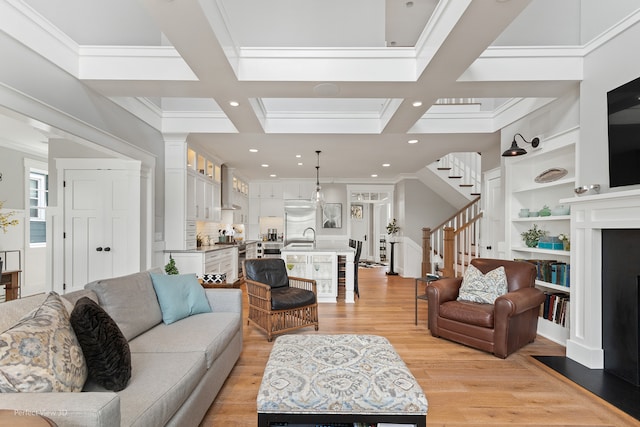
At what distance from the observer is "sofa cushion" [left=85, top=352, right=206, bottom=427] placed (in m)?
1.35

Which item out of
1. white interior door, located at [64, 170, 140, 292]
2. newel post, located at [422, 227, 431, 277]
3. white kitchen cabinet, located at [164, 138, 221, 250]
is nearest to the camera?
white interior door, located at [64, 170, 140, 292]

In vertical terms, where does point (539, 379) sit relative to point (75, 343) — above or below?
below

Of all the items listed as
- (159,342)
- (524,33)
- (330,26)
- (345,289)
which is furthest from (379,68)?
(345,289)

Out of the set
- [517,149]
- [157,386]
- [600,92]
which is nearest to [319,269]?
[517,149]

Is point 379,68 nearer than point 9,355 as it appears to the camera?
No

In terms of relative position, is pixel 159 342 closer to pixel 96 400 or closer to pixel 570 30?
pixel 96 400

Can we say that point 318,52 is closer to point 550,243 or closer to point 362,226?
point 550,243

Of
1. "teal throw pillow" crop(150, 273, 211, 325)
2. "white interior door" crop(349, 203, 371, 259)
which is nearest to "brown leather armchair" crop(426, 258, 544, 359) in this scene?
"teal throw pillow" crop(150, 273, 211, 325)

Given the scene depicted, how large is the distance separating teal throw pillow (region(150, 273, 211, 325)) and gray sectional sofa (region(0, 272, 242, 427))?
0.05 m

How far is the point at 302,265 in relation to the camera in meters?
5.19

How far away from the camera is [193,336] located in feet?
7.14

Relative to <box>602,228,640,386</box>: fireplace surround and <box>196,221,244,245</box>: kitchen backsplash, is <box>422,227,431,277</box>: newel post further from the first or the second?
<box>196,221,244,245</box>: kitchen backsplash

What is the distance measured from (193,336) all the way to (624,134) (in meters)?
3.57

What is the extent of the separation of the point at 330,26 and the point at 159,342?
3138 mm
